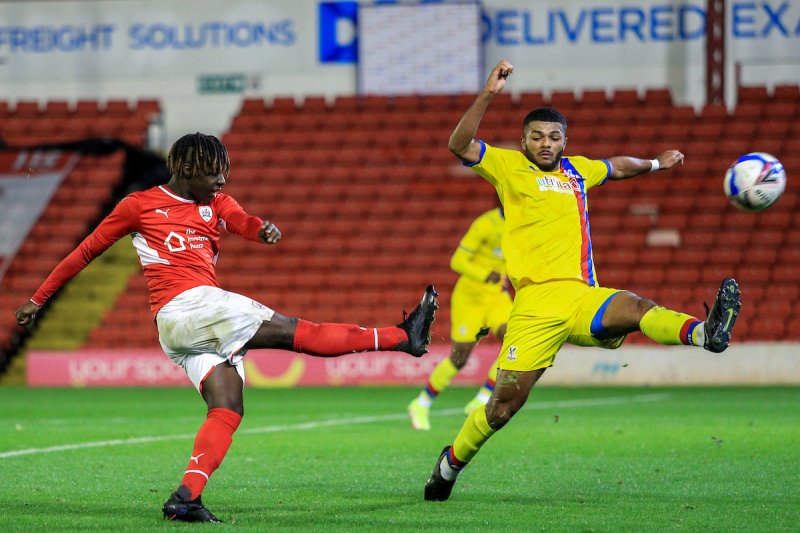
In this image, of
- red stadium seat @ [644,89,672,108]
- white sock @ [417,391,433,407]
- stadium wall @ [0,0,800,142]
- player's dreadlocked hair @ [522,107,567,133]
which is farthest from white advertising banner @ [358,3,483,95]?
player's dreadlocked hair @ [522,107,567,133]

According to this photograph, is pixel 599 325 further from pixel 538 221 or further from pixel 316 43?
pixel 316 43

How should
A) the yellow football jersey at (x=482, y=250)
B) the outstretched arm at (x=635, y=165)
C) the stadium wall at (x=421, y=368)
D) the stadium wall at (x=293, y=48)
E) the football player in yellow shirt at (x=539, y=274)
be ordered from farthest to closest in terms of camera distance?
the stadium wall at (x=293, y=48) → the stadium wall at (x=421, y=368) → the yellow football jersey at (x=482, y=250) → the outstretched arm at (x=635, y=165) → the football player in yellow shirt at (x=539, y=274)

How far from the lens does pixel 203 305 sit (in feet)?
19.7

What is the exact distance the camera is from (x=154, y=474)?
8.00m

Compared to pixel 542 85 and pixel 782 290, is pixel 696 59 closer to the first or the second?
pixel 542 85

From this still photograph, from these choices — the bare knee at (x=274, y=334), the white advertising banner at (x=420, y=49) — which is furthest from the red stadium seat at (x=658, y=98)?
the bare knee at (x=274, y=334)

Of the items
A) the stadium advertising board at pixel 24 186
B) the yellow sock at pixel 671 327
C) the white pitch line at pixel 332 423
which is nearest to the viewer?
the yellow sock at pixel 671 327

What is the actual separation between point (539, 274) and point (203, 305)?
72.5 inches

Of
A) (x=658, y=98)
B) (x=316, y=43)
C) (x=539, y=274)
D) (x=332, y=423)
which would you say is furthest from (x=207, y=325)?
(x=316, y=43)

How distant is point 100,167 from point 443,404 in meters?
11.1

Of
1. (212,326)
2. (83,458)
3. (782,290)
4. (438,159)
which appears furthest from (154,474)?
(438,159)

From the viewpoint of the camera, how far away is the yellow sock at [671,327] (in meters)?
5.92

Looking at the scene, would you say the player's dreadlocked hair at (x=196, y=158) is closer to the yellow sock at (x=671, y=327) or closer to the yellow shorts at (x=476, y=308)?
the yellow sock at (x=671, y=327)

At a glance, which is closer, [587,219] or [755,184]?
[587,219]
